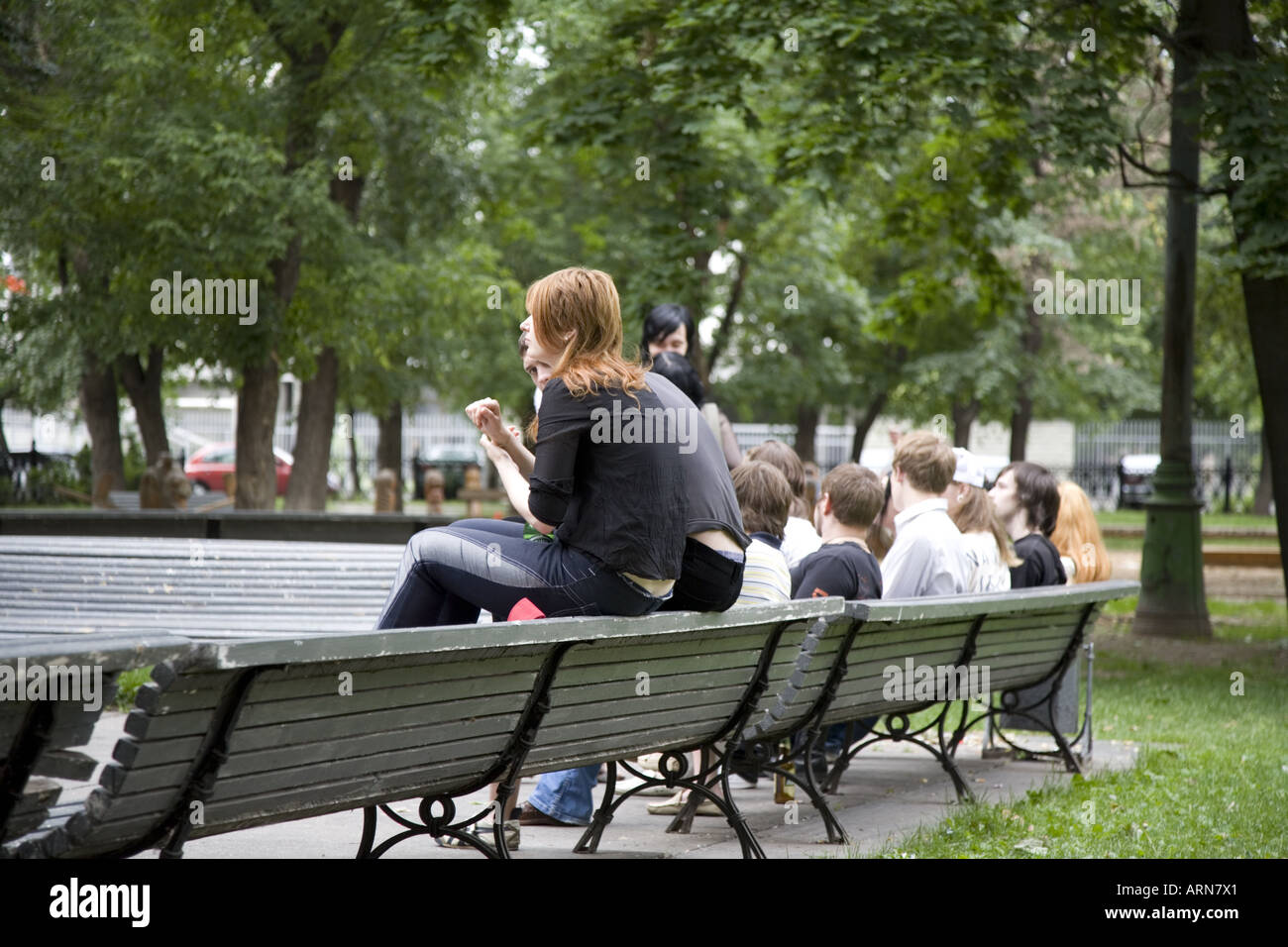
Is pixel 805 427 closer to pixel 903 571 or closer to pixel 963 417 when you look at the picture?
pixel 963 417

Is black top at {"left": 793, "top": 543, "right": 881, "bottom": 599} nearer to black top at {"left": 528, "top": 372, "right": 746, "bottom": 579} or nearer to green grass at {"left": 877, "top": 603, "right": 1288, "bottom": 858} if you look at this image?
green grass at {"left": 877, "top": 603, "right": 1288, "bottom": 858}

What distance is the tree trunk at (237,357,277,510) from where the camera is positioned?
61.1 ft

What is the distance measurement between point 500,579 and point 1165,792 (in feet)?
12.0

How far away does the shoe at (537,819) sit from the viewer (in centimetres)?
591

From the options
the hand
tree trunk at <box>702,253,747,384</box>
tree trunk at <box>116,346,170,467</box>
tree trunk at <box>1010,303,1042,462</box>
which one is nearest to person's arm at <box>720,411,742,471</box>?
the hand

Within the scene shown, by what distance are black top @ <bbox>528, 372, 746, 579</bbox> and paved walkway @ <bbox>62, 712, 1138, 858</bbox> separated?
57.4 inches

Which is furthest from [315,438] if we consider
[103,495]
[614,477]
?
[614,477]

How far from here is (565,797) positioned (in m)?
5.88

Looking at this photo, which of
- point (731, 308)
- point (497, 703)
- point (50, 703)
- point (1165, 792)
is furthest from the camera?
point (731, 308)

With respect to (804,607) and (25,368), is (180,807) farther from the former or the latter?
(25,368)
